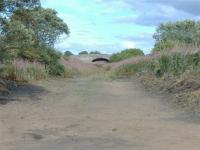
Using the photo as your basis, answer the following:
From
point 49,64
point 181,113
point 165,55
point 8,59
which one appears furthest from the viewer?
point 49,64

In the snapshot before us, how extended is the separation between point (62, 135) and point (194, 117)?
404 cm

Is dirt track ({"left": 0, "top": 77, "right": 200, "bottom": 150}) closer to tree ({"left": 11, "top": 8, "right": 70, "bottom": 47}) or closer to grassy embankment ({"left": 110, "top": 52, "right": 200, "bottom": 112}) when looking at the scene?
grassy embankment ({"left": 110, "top": 52, "right": 200, "bottom": 112})

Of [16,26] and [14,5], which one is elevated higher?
[14,5]

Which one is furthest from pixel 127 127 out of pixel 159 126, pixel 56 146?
pixel 56 146

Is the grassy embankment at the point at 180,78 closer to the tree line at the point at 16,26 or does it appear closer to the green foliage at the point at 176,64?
the green foliage at the point at 176,64

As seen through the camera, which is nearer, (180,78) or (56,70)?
(180,78)

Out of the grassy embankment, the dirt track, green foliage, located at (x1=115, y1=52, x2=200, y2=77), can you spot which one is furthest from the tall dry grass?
the dirt track

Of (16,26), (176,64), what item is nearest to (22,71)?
(176,64)

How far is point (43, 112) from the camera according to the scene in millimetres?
15602

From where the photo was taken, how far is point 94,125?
1308cm

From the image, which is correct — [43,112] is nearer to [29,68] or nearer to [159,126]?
[159,126]

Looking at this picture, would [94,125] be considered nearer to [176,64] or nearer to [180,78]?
[180,78]

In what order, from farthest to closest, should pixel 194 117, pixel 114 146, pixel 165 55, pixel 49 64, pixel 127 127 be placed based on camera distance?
pixel 49 64 → pixel 165 55 → pixel 194 117 → pixel 127 127 → pixel 114 146

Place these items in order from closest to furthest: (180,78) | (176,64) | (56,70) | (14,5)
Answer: (14,5) < (180,78) < (176,64) < (56,70)
